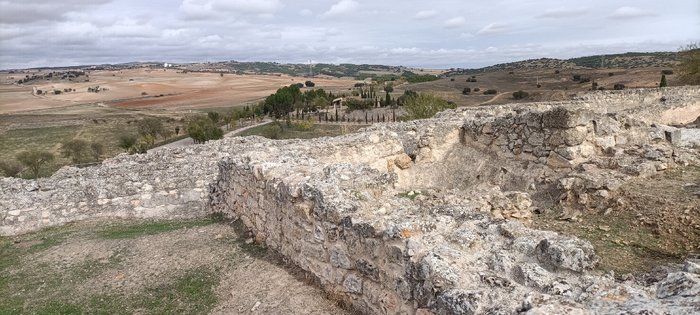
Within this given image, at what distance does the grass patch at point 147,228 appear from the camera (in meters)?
9.69

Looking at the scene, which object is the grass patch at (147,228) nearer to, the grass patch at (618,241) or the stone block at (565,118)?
the grass patch at (618,241)

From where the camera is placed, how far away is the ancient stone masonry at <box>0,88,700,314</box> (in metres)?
4.24

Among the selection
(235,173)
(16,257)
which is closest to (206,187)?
(235,173)

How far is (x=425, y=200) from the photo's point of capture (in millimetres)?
8320

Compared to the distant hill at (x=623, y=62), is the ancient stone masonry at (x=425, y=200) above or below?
below

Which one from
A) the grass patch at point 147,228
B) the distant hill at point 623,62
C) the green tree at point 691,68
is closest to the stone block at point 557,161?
the grass patch at point 147,228

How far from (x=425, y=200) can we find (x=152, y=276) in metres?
4.50

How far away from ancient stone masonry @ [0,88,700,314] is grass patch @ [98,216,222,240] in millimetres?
530

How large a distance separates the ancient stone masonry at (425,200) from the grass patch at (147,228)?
1.74 ft

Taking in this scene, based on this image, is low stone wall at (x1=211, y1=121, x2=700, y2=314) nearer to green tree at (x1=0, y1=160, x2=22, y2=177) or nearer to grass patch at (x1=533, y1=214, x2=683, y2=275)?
grass patch at (x1=533, y1=214, x2=683, y2=275)

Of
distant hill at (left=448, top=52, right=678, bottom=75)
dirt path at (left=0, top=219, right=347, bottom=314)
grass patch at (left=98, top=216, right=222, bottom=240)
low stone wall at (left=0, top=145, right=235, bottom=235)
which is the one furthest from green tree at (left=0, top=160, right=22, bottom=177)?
distant hill at (left=448, top=52, right=678, bottom=75)

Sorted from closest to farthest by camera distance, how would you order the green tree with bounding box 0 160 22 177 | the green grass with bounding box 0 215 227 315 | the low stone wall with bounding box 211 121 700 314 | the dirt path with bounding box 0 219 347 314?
the low stone wall with bounding box 211 121 700 314, the dirt path with bounding box 0 219 347 314, the green grass with bounding box 0 215 227 315, the green tree with bounding box 0 160 22 177

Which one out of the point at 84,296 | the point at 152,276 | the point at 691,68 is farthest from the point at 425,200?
the point at 691,68

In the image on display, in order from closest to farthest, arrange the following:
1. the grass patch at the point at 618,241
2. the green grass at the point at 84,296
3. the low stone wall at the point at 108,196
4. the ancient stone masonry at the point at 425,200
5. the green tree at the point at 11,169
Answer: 1. the ancient stone masonry at the point at 425,200
2. the grass patch at the point at 618,241
3. the green grass at the point at 84,296
4. the low stone wall at the point at 108,196
5. the green tree at the point at 11,169
